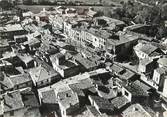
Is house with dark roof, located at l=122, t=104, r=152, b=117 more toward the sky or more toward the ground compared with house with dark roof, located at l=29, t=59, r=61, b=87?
more toward the ground

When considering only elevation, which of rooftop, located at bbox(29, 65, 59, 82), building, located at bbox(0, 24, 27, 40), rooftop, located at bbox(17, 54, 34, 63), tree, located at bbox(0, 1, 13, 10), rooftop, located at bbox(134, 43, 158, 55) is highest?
tree, located at bbox(0, 1, 13, 10)

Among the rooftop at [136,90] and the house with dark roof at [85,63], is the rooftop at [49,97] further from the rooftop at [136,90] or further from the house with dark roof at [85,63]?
the rooftop at [136,90]

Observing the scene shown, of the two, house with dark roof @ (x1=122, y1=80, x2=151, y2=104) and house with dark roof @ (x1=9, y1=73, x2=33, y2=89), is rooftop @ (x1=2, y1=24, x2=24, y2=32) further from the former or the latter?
house with dark roof @ (x1=122, y1=80, x2=151, y2=104)

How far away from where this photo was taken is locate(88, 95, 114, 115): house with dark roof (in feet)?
68.4

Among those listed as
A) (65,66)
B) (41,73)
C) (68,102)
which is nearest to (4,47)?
(41,73)

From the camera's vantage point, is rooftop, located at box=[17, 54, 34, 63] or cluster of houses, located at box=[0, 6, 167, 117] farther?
rooftop, located at box=[17, 54, 34, 63]

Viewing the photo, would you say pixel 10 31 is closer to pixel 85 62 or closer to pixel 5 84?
pixel 85 62

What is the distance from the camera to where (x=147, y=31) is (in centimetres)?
4162

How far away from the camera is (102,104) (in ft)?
70.5

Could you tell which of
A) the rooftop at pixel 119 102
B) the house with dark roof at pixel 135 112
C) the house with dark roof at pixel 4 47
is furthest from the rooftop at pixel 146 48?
the house with dark roof at pixel 4 47

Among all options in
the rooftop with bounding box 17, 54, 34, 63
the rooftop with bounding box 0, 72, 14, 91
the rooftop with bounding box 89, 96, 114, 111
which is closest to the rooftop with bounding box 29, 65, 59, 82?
the rooftop with bounding box 0, 72, 14, 91

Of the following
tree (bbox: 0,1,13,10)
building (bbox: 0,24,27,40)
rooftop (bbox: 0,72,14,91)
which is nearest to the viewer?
rooftop (bbox: 0,72,14,91)

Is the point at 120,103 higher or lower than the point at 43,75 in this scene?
lower

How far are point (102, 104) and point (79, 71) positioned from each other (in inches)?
278
